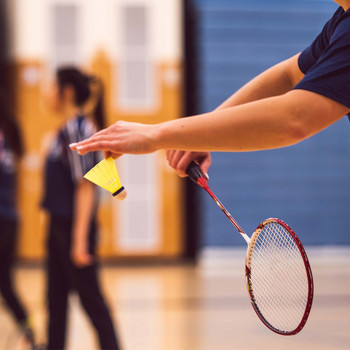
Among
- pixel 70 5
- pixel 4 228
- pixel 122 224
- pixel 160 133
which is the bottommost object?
pixel 122 224

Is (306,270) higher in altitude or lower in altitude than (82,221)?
higher

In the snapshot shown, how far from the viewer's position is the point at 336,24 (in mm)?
1155

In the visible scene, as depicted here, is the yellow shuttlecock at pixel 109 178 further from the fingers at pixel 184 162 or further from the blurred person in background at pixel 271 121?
the fingers at pixel 184 162

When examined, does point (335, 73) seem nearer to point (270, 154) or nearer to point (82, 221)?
point (82, 221)

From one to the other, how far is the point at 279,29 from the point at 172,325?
4.78 metres

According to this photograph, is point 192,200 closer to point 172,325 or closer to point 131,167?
point 131,167

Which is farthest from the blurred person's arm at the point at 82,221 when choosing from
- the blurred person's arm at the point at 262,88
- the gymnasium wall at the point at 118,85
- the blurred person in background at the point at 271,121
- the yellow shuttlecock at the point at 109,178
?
the gymnasium wall at the point at 118,85

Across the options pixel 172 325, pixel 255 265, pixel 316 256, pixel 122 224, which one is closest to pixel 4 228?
pixel 172 325

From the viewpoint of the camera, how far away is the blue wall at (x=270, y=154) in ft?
25.2

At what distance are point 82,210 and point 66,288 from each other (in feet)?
1.42

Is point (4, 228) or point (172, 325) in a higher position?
point (4, 228)

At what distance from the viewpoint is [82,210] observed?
2.81 meters

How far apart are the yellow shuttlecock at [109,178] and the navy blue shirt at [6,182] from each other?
2414 mm

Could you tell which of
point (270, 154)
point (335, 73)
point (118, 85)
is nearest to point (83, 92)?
point (335, 73)
